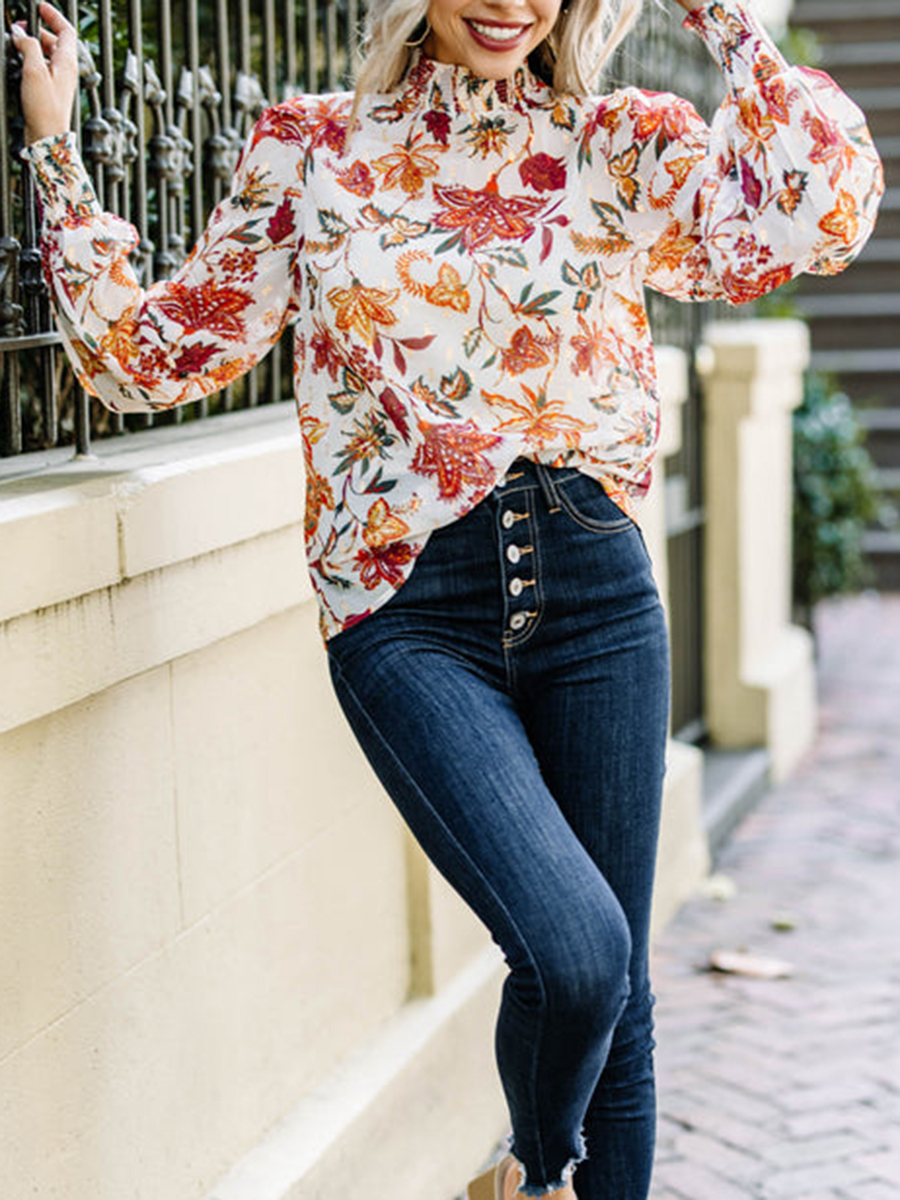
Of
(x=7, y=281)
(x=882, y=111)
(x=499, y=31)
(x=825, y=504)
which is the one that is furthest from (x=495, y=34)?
(x=882, y=111)

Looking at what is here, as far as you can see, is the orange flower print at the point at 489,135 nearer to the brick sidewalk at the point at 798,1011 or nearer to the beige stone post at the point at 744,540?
the brick sidewalk at the point at 798,1011

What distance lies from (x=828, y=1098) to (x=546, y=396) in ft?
7.22

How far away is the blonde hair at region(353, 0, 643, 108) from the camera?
255 centimetres

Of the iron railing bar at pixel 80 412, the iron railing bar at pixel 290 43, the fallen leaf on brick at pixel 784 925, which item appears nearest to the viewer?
the iron railing bar at pixel 80 412

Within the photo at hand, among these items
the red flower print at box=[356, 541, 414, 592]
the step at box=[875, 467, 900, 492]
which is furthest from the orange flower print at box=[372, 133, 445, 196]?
the step at box=[875, 467, 900, 492]

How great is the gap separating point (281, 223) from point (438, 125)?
10.1 inches

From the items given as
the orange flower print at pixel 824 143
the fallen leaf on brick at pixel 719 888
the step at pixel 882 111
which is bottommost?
the fallen leaf on brick at pixel 719 888

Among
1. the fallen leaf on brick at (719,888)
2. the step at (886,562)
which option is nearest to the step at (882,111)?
the step at (886,562)

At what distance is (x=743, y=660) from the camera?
6.89 meters

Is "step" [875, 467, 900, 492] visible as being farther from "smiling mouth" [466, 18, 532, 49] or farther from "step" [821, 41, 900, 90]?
"smiling mouth" [466, 18, 532, 49]

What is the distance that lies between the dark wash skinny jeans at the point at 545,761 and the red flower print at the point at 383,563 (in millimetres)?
21

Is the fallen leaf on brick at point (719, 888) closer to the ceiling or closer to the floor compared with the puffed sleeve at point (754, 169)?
closer to the floor

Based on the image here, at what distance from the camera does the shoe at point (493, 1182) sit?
8.45 feet

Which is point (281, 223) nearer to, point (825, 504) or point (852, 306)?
point (825, 504)
